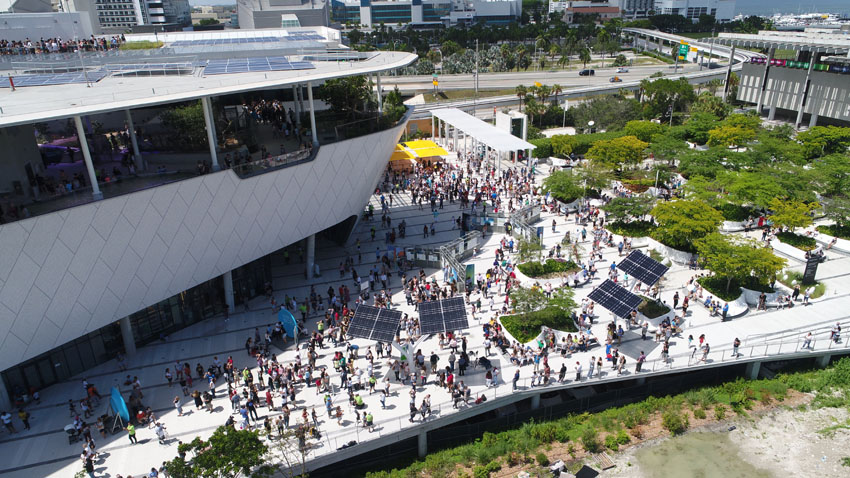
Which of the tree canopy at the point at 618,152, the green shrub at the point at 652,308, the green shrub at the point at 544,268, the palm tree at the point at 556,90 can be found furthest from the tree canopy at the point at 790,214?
the palm tree at the point at 556,90

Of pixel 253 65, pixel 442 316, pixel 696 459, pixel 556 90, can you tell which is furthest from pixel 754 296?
pixel 556 90

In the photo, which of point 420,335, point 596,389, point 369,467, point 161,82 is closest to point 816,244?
point 596,389

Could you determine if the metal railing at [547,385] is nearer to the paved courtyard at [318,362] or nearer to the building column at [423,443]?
the paved courtyard at [318,362]

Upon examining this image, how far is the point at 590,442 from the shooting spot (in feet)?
63.7

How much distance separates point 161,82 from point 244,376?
1379 cm

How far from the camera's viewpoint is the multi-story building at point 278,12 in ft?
200

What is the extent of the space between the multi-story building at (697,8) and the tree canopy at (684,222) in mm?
182674

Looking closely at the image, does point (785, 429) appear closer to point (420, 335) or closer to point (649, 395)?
point (649, 395)

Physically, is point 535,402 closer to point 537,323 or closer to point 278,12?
point 537,323

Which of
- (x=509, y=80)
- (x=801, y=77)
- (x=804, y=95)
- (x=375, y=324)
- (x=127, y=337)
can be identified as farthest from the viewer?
(x=509, y=80)

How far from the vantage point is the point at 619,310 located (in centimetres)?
2306

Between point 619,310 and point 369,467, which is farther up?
point 619,310

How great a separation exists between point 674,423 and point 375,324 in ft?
38.0

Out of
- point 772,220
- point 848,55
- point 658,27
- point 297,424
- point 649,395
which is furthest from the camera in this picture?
point 658,27
